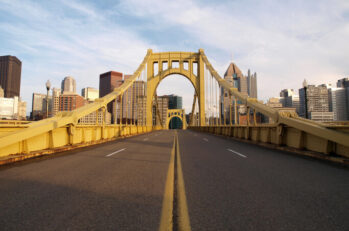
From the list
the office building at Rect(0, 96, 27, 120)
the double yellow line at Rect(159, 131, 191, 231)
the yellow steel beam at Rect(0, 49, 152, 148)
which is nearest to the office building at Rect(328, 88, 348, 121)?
the yellow steel beam at Rect(0, 49, 152, 148)

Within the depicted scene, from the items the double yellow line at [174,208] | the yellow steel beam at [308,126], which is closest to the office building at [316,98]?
the yellow steel beam at [308,126]

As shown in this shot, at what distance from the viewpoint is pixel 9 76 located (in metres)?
187

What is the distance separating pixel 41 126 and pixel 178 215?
7.72 metres

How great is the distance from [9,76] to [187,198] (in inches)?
9386

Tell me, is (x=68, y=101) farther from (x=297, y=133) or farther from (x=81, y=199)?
(x=81, y=199)

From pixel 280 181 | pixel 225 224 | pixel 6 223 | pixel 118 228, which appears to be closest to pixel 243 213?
pixel 225 224

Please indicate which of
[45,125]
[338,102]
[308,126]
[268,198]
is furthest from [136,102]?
[338,102]

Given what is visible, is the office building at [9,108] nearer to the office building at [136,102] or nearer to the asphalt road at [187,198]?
the office building at [136,102]

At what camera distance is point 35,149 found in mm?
8422

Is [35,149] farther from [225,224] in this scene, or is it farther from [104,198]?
[225,224]

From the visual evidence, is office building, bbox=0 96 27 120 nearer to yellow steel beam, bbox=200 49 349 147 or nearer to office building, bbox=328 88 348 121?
yellow steel beam, bbox=200 49 349 147

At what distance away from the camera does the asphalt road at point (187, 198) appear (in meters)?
2.43

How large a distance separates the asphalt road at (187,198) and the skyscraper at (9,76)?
229799mm

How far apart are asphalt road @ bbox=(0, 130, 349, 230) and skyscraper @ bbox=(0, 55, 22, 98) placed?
754ft
